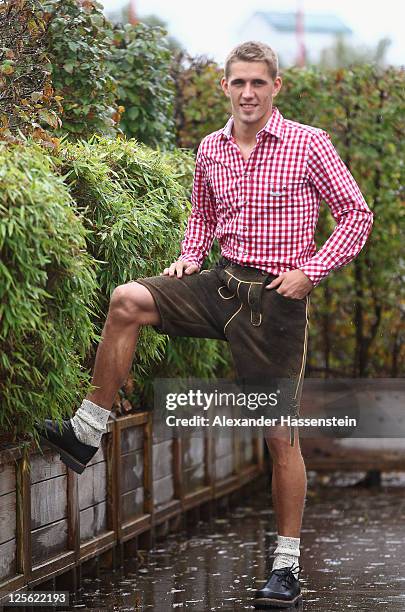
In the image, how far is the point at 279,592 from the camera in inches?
192

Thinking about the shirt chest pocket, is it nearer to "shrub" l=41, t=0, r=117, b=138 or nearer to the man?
the man

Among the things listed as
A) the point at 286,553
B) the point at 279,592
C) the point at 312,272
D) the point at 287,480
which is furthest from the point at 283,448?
the point at 312,272

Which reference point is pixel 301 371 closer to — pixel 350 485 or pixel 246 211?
pixel 246 211

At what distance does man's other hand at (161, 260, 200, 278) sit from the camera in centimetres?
491

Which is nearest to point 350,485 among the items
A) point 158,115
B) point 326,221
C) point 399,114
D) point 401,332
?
point 401,332

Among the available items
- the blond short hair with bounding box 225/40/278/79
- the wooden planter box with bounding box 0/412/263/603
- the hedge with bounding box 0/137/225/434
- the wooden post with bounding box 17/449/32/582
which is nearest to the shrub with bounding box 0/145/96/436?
the hedge with bounding box 0/137/225/434

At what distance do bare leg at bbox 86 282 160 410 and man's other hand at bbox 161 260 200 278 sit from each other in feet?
0.79

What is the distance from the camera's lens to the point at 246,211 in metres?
4.88

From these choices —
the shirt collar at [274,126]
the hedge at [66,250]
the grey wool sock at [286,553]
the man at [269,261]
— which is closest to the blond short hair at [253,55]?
the man at [269,261]

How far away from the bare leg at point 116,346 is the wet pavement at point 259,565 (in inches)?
36.6

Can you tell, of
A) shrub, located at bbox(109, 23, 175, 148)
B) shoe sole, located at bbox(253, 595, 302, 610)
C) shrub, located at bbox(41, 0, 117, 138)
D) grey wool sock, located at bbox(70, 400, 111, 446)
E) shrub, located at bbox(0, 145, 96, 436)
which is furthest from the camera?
shrub, located at bbox(109, 23, 175, 148)

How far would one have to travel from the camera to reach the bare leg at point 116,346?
4.68m

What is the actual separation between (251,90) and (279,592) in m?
1.91

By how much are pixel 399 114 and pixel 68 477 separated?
421cm
